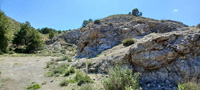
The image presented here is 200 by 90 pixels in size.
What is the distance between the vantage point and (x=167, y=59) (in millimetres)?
4930

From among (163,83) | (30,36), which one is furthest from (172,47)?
(30,36)

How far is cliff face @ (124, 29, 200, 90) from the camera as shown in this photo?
439 cm

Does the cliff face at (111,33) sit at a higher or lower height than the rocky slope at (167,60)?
higher

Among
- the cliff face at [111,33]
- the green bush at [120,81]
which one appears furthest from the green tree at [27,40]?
the green bush at [120,81]

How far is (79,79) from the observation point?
6.15 m

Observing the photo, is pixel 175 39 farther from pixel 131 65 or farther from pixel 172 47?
pixel 131 65

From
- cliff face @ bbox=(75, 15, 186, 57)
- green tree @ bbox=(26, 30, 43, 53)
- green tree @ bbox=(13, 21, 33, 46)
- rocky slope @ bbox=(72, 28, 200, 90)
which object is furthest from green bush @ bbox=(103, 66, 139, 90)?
green tree @ bbox=(13, 21, 33, 46)

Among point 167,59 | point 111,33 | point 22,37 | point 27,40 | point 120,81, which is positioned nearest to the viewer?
point 120,81

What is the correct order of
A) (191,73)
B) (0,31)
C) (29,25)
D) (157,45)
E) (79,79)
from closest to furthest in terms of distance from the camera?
(191,73) < (157,45) < (79,79) < (0,31) < (29,25)

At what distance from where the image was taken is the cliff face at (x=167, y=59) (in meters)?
4.39

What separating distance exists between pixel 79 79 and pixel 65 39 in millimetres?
39740

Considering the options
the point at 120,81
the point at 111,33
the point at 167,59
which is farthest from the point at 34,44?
the point at 167,59

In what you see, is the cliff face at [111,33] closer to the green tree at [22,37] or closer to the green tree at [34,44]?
the green tree at [34,44]

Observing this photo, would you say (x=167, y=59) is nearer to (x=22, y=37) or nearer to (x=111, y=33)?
(x=111, y=33)
